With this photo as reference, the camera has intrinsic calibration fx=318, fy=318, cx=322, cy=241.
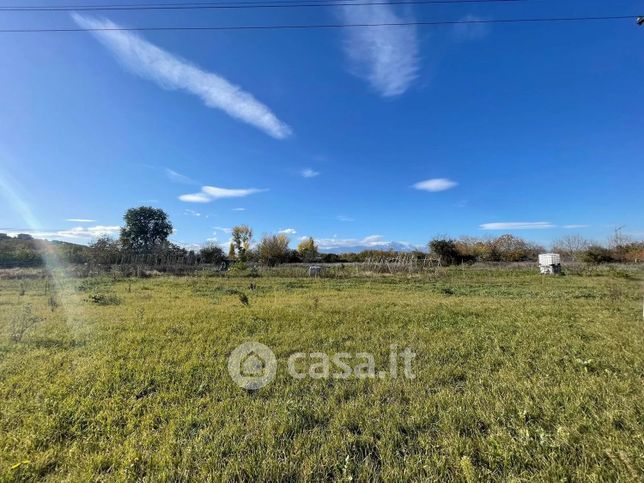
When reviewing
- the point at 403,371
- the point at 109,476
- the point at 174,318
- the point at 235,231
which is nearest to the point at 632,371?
the point at 403,371

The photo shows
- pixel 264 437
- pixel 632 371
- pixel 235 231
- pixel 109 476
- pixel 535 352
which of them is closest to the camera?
pixel 109 476

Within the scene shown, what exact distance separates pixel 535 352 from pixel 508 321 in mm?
2001

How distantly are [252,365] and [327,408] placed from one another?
4.55 feet

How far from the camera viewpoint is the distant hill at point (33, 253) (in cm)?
2584

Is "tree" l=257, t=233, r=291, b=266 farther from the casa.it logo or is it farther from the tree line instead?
the casa.it logo

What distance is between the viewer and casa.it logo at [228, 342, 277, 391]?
328cm

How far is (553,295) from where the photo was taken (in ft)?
32.9

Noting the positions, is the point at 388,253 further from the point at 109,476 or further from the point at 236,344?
the point at 109,476

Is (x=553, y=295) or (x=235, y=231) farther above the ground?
(x=235, y=231)

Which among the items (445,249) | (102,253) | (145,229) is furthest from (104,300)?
(145,229)

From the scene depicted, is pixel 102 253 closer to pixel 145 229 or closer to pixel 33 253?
pixel 33 253

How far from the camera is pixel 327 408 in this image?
2.68 meters

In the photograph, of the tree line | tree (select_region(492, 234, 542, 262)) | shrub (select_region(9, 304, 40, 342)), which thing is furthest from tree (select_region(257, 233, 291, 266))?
shrub (select_region(9, 304, 40, 342))

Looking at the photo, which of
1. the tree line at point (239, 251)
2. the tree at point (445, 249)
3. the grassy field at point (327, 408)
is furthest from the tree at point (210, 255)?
the grassy field at point (327, 408)
